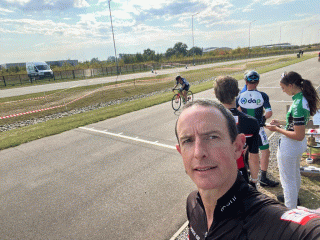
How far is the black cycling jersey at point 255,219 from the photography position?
1.08m

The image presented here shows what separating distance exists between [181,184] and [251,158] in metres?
2.11

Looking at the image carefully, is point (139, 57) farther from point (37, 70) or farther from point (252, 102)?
point (252, 102)

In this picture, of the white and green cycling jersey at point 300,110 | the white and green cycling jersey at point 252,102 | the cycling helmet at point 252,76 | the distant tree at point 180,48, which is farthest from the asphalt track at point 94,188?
the distant tree at point 180,48

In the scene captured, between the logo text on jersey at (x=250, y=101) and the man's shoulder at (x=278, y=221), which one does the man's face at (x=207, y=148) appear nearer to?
the man's shoulder at (x=278, y=221)

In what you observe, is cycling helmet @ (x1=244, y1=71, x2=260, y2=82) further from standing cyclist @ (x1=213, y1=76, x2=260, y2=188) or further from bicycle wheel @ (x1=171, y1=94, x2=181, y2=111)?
bicycle wheel @ (x1=171, y1=94, x2=181, y2=111)

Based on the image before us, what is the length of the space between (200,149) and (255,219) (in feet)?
1.51

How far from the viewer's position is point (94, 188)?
507cm

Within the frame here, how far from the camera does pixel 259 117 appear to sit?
4086mm

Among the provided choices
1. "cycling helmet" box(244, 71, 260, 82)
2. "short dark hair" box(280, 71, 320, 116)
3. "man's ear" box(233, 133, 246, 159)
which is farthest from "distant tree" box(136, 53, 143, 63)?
"man's ear" box(233, 133, 246, 159)

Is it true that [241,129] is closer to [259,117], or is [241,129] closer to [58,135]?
[259,117]

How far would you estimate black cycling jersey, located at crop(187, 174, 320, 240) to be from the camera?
1.08m

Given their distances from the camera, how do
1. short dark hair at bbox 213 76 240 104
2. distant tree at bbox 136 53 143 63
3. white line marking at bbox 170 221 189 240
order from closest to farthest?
short dark hair at bbox 213 76 240 104
white line marking at bbox 170 221 189 240
distant tree at bbox 136 53 143 63

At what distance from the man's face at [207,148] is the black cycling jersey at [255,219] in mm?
94

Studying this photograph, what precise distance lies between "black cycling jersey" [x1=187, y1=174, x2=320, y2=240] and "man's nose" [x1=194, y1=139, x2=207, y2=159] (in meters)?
0.26
